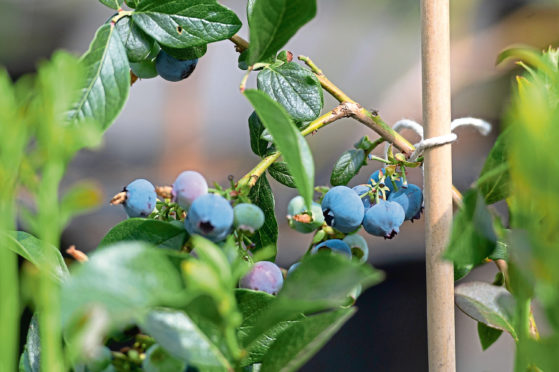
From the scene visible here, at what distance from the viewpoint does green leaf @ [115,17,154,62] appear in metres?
0.44

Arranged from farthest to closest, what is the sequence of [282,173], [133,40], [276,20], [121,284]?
[282,173], [133,40], [276,20], [121,284]

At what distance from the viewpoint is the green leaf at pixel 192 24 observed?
44cm

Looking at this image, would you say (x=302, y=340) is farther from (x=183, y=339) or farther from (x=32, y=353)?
(x=32, y=353)

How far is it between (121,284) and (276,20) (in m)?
0.18

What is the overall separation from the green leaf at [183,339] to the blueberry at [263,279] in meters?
0.10

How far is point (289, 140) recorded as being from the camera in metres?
0.30

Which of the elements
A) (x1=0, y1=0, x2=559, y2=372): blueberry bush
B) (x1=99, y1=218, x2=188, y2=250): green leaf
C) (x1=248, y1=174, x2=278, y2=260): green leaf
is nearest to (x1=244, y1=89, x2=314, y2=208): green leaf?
(x1=0, y1=0, x2=559, y2=372): blueberry bush

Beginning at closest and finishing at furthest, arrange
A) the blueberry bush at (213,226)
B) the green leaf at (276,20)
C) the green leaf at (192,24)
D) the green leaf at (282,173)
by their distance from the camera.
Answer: the blueberry bush at (213,226) → the green leaf at (276,20) → the green leaf at (192,24) → the green leaf at (282,173)

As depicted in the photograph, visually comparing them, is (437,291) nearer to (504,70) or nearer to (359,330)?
(359,330)

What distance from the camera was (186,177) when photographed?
1.29 feet

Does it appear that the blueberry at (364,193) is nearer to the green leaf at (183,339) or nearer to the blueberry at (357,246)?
the blueberry at (357,246)

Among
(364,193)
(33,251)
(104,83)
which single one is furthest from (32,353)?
(364,193)

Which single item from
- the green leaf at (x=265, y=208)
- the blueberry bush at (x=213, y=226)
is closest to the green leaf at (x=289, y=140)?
the blueberry bush at (x=213, y=226)

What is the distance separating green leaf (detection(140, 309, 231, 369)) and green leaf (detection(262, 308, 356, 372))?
33 millimetres
